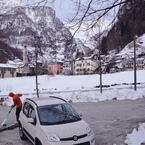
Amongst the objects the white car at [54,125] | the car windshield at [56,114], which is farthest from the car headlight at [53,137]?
the car windshield at [56,114]

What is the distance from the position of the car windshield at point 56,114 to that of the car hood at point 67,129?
285 mm

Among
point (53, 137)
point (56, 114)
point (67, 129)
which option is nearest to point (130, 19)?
point (56, 114)

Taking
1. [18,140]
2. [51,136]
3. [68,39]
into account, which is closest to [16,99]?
[18,140]

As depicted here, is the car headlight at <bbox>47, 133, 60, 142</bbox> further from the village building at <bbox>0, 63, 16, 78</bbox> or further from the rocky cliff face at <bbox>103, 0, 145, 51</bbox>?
the village building at <bbox>0, 63, 16, 78</bbox>

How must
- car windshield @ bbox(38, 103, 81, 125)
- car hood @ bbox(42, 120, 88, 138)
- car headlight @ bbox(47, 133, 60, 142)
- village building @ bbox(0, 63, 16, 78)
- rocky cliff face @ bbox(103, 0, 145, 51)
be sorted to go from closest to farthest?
car headlight @ bbox(47, 133, 60, 142) → car hood @ bbox(42, 120, 88, 138) → car windshield @ bbox(38, 103, 81, 125) → rocky cliff face @ bbox(103, 0, 145, 51) → village building @ bbox(0, 63, 16, 78)

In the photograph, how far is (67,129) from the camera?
4.86 meters

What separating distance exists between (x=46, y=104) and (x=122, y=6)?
4468mm

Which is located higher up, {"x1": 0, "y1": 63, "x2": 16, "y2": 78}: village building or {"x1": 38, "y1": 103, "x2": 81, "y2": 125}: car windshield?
{"x1": 0, "y1": 63, "x2": 16, "y2": 78}: village building

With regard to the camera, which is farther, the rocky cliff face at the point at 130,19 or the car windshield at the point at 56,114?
the rocky cliff face at the point at 130,19

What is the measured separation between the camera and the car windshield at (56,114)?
211 inches

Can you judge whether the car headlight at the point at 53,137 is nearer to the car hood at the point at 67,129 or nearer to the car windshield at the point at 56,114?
the car hood at the point at 67,129

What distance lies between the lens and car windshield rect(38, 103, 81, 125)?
5.37 meters

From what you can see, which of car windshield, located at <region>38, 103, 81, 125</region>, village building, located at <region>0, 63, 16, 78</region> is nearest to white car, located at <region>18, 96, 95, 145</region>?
car windshield, located at <region>38, 103, 81, 125</region>

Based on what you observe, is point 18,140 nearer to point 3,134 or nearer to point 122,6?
point 3,134
